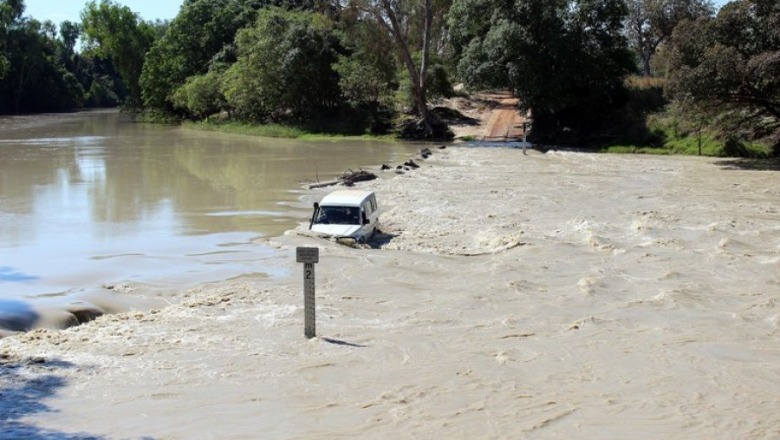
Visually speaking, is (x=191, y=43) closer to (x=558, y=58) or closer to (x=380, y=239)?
(x=558, y=58)

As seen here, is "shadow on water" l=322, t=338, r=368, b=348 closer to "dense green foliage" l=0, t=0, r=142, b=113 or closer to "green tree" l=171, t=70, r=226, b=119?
"green tree" l=171, t=70, r=226, b=119

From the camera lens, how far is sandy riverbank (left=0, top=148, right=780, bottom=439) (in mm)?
7973

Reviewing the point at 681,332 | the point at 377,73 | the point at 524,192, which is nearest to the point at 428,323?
the point at 681,332

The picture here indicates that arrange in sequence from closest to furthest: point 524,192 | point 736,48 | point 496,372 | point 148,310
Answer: point 496,372
point 148,310
point 524,192
point 736,48

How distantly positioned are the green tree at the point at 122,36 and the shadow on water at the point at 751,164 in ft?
242

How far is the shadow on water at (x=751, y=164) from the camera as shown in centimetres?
3264

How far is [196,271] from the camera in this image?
1561 cm

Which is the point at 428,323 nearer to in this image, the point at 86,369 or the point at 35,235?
the point at 86,369

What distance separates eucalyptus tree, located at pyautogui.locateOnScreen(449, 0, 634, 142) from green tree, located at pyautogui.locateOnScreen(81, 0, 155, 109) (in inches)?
2331

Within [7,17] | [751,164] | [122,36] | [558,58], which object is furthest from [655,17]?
[7,17]

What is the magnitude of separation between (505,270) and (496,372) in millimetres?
5971

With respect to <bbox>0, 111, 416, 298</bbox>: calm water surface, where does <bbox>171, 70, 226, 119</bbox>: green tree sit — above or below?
above

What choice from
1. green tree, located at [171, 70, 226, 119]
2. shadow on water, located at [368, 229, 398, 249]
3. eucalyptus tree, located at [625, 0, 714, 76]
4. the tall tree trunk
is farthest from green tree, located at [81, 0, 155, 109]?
shadow on water, located at [368, 229, 398, 249]

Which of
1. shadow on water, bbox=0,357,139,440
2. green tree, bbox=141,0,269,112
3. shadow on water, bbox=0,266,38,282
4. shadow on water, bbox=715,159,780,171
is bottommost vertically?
shadow on water, bbox=0,266,38,282
